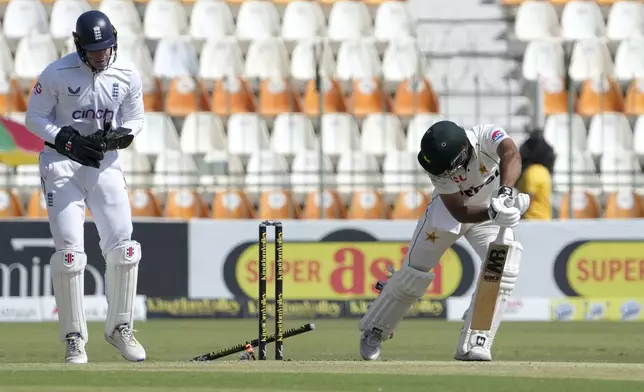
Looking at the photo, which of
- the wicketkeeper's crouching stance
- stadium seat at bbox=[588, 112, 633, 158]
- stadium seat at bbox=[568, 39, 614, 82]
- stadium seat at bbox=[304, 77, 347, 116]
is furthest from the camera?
stadium seat at bbox=[568, 39, 614, 82]

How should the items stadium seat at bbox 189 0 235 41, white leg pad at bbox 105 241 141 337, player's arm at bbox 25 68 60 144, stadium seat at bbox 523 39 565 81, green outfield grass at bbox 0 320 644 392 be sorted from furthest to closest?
stadium seat at bbox 189 0 235 41 → stadium seat at bbox 523 39 565 81 → white leg pad at bbox 105 241 141 337 → player's arm at bbox 25 68 60 144 → green outfield grass at bbox 0 320 644 392

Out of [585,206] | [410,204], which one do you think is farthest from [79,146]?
[585,206]

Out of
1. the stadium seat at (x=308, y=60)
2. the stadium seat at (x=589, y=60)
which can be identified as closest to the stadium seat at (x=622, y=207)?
the stadium seat at (x=589, y=60)

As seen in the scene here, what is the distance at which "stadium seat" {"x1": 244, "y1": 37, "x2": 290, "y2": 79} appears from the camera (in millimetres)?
18891

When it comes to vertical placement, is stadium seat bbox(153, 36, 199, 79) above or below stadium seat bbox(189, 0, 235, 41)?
below

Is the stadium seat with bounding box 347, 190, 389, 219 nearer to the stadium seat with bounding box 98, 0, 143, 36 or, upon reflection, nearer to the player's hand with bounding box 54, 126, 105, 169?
the stadium seat with bounding box 98, 0, 143, 36

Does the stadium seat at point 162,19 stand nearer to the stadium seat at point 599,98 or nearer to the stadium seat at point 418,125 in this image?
the stadium seat at point 418,125

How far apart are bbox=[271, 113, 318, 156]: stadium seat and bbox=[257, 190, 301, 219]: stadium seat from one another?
1.69 meters

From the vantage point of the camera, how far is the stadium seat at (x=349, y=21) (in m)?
19.5

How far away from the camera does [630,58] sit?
19.4 metres

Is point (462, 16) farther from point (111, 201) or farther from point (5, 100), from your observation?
point (111, 201)

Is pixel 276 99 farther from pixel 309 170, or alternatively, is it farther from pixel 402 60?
pixel 402 60

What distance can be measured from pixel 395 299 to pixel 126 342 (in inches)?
64.1

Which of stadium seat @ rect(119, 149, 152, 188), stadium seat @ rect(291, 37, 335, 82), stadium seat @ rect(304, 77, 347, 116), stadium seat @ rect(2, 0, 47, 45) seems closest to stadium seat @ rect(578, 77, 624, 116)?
stadium seat @ rect(304, 77, 347, 116)
